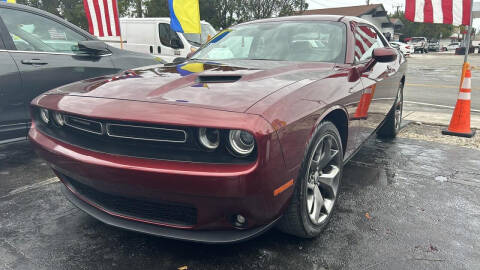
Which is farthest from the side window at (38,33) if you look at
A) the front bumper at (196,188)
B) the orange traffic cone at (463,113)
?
the orange traffic cone at (463,113)

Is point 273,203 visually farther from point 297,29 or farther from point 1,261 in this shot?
point 297,29

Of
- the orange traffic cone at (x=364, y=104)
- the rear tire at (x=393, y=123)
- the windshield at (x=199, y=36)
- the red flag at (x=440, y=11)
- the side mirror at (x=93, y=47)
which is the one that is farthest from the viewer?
the windshield at (x=199, y=36)

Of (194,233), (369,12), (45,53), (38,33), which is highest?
(369,12)

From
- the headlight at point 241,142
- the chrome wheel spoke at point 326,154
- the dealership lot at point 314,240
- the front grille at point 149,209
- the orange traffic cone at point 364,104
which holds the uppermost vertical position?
the headlight at point 241,142

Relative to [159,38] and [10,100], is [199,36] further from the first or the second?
[10,100]

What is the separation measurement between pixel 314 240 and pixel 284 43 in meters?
1.66

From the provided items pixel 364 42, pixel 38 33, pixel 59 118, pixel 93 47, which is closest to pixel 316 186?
pixel 59 118

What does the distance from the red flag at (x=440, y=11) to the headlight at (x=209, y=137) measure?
204 inches

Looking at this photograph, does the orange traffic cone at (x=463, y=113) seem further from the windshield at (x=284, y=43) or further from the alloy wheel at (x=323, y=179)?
the alloy wheel at (x=323, y=179)

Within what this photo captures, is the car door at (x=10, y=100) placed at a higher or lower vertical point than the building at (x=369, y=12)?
lower

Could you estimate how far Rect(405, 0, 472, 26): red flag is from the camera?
18.2ft

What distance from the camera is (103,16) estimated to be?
762 centimetres

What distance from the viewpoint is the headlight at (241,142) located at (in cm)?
170

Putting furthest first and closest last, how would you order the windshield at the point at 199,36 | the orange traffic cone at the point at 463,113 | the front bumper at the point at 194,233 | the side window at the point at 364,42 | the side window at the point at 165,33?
the side window at the point at 165,33 → the windshield at the point at 199,36 → the orange traffic cone at the point at 463,113 → the side window at the point at 364,42 → the front bumper at the point at 194,233
